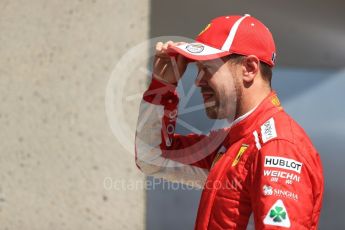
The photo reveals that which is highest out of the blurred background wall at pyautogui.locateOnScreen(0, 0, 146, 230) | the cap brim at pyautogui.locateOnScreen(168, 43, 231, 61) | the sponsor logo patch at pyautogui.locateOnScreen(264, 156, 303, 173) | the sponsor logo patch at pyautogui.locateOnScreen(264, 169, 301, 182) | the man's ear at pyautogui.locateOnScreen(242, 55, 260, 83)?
the cap brim at pyautogui.locateOnScreen(168, 43, 231, 61)

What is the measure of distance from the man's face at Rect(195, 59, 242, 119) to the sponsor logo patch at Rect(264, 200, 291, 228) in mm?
281

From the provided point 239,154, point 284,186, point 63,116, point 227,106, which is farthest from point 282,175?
point 63,116

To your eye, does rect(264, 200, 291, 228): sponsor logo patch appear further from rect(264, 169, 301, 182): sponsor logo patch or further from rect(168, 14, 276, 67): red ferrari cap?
rect(168, 14, 276, 67): red ferrari cap

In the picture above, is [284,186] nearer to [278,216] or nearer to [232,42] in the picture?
[278,216]

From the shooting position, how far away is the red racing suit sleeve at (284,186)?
1.03 meters

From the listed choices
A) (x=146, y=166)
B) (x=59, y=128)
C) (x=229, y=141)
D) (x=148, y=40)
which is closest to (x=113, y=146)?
(x=59, y=128)

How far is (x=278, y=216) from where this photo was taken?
3.36ft

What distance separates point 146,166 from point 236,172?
0.41m

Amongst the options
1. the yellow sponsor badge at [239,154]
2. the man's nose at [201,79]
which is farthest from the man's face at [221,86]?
the yellow sponsor badge at [239,154]

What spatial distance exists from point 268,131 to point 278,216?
18 centimetres

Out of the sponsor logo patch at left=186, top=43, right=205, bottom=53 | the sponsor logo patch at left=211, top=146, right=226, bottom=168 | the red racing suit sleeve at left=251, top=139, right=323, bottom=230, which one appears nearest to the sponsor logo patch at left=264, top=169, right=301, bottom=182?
the red racing suit sleeve at left=251, top=139, right=323, bottom=230

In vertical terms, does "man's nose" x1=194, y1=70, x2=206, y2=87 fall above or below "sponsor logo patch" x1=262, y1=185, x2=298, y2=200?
above

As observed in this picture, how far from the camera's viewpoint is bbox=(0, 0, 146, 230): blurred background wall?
2.25 meters

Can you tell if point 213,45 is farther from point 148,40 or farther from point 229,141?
point 148,40
